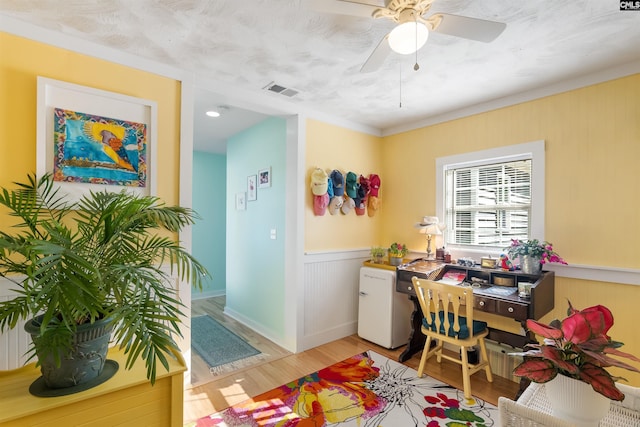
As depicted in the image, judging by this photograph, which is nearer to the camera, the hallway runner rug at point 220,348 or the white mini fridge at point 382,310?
the hallway runner rug at point 220,348

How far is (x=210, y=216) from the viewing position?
5188mm

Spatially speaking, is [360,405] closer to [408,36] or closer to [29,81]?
[408,36]

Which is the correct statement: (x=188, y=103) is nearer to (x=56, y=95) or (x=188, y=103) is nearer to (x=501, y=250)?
(x=56, y=95)

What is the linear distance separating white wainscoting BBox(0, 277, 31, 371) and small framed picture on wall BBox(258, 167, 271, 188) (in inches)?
88.5

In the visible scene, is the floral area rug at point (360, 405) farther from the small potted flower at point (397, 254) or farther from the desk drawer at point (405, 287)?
the small potted flower at point (397, 254)

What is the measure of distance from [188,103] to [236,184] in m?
1.84

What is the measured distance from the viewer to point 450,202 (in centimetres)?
324

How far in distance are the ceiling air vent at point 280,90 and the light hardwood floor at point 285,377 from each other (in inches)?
98.5

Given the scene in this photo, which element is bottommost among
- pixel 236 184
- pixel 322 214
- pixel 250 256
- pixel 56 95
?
pixel 250 256

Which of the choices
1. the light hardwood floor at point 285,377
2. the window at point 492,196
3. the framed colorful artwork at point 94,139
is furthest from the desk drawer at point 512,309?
the framed colorful artwork at point 94,139

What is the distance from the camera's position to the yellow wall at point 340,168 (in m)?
3.18

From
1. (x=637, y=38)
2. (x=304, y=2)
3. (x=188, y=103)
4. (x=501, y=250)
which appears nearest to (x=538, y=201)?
(x=501, y=250)

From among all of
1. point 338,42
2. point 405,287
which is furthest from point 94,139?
point 405,287

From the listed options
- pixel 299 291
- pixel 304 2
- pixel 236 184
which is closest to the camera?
pixel 304 2
